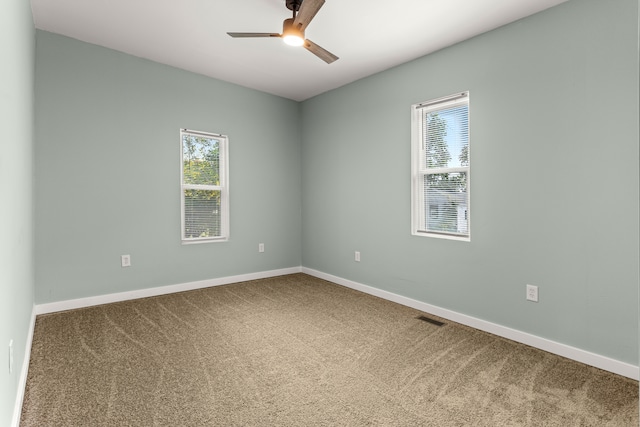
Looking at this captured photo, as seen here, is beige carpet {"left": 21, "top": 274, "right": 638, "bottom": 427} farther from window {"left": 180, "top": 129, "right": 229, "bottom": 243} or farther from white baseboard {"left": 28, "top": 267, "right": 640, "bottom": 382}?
Result: window {"left": 180, "top": 129, "right": 229, "bottom": 243}

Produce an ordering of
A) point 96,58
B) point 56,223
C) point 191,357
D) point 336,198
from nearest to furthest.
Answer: point 191,357 < point 56,223 < point 96,58 < point 336,198

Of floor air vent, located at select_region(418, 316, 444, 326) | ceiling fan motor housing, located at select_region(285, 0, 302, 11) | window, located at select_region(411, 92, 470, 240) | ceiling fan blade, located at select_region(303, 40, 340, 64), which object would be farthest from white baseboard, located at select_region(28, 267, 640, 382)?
ceiling fan motor housing, located at select_region(285, 0, 302, 11)

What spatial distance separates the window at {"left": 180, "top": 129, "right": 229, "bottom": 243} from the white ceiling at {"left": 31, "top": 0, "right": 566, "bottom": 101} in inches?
35.2

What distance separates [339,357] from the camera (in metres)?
2.40

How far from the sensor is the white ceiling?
103 inches

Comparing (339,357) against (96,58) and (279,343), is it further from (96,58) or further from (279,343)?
(96,58)

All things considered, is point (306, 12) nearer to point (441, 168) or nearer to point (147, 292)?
point (441, 168)

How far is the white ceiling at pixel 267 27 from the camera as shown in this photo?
2621 millimetres

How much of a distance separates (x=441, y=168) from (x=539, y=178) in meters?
0.90

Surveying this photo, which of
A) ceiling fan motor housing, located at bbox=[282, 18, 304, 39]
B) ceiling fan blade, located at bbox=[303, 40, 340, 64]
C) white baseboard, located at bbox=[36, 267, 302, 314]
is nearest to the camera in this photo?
ceiling fan motor housing, located at bbox=[282, 18, 304, 39]

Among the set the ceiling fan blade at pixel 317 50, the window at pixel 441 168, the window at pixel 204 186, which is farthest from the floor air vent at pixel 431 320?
the window at pixel 204 186

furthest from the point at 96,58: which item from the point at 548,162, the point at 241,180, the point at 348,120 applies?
the point at 548,162

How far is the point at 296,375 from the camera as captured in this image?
7.04 feet

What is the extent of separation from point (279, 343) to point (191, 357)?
0.64 m
